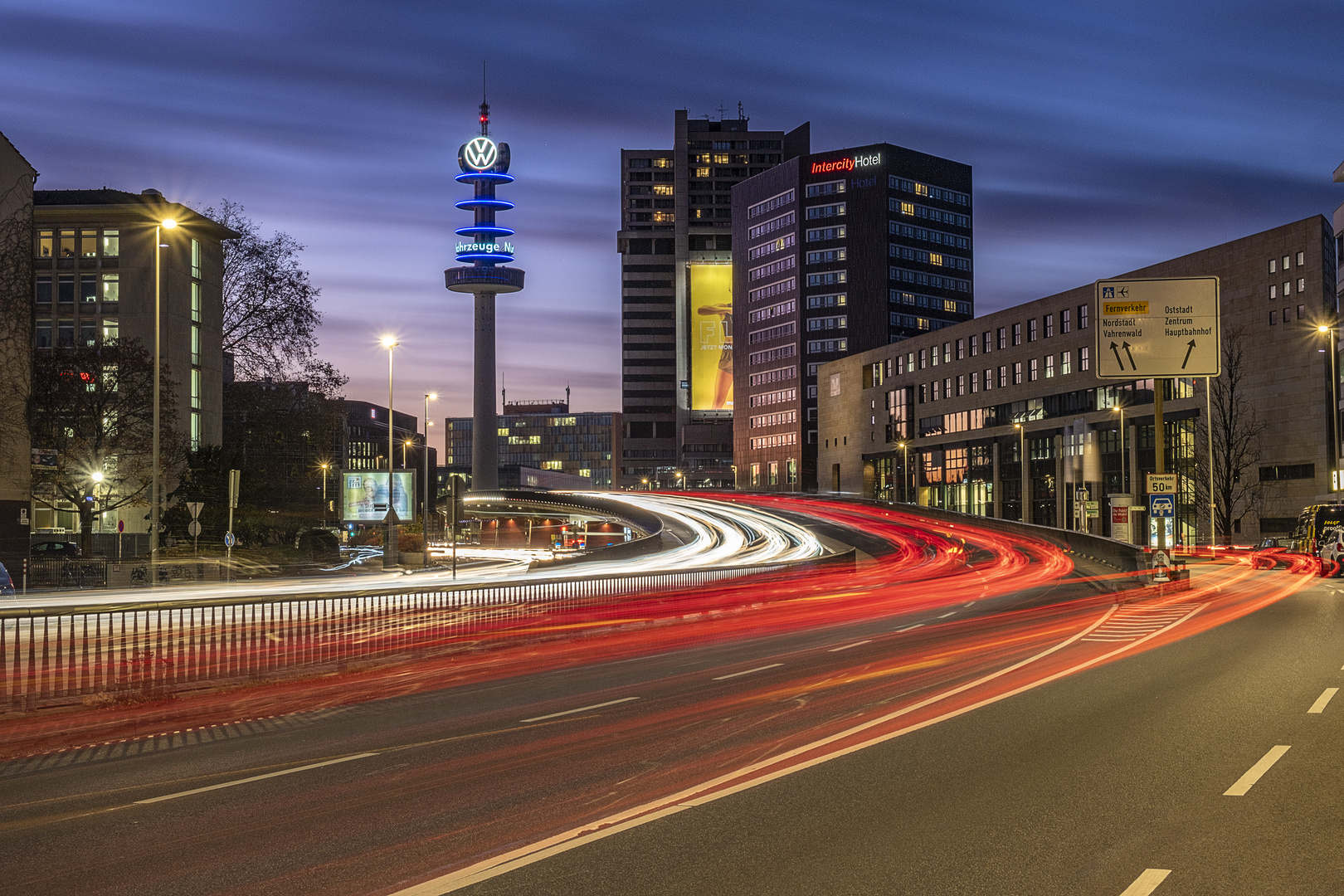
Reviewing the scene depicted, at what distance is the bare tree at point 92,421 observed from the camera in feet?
156

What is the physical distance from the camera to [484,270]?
454ft

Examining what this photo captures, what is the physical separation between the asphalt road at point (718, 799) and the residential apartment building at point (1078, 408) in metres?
28.3

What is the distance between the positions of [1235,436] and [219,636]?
67870 mm

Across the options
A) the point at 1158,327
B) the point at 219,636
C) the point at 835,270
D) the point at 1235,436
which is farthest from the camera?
the point at 835,270

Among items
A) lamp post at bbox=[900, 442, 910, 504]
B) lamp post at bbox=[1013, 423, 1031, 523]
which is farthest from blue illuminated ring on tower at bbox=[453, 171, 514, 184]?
lamp post at bbox=[1013, 423, 1031, 523]

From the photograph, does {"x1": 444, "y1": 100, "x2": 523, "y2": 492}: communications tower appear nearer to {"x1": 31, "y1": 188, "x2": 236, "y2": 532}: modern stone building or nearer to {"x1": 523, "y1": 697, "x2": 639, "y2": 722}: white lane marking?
{"x1": 31, "y1": 188, "x2": 236, "y2": 532}: modern stone building

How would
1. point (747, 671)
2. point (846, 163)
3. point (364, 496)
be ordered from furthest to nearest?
1. point (846, 163)
2. point (364, 496)
3. point (747, 671)

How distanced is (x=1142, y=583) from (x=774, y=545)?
27.7 m

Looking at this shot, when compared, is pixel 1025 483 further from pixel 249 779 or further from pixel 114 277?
pixel 249 779

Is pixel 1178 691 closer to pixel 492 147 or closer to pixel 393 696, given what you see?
pixel 393 696

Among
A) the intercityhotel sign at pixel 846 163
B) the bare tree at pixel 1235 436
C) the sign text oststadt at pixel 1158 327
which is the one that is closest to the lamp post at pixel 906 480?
the bare tree at pixel 1235 436

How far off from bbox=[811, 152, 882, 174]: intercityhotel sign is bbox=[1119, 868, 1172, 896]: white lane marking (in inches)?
5804

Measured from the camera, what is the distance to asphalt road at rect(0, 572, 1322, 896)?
7000 millimetres

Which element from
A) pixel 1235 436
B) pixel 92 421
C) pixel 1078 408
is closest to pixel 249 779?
pixel 92 421
